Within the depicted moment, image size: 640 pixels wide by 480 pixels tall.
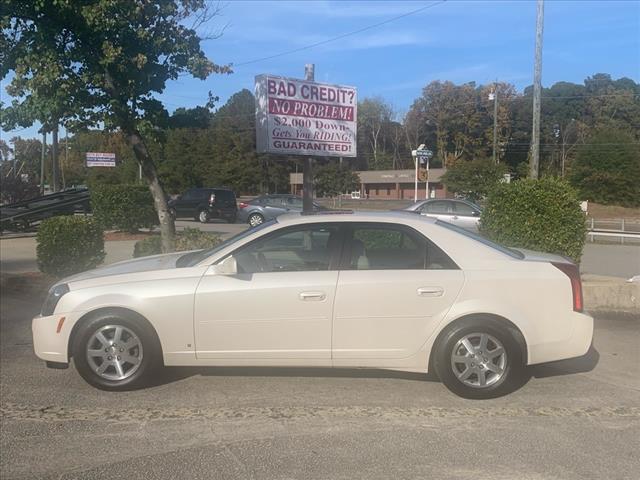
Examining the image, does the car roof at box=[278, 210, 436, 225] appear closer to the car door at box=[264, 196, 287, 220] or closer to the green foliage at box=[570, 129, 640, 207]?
the car door at box=[264, 196, 287, 220]

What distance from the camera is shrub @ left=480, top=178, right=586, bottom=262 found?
8688 millimetres

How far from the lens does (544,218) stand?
870cm

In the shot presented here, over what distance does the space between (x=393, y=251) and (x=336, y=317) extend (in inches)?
31.0

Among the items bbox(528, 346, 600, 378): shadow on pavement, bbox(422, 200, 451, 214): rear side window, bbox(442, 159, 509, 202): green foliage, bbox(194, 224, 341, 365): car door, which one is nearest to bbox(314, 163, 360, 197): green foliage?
bbox(442, 159, 509, 202): green foliage

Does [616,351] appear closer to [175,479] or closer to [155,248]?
[175,479]

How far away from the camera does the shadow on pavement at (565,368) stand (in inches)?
225

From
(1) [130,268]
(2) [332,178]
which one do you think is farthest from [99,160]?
(1) [130,268]

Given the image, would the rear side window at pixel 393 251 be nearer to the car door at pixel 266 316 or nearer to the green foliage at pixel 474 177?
the car door at pixel 266 316

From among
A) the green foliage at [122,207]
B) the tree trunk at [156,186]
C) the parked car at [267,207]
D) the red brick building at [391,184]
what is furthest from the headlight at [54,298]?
the red brick building at [391,184]

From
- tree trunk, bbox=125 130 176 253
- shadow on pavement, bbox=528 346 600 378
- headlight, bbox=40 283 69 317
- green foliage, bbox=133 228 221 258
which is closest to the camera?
headlight, bbox=40 283 69 317

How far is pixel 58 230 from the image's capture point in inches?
406

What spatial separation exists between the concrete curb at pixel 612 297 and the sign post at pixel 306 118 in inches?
224

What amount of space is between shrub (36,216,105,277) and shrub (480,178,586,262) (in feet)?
22.4

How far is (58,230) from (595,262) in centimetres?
1190
